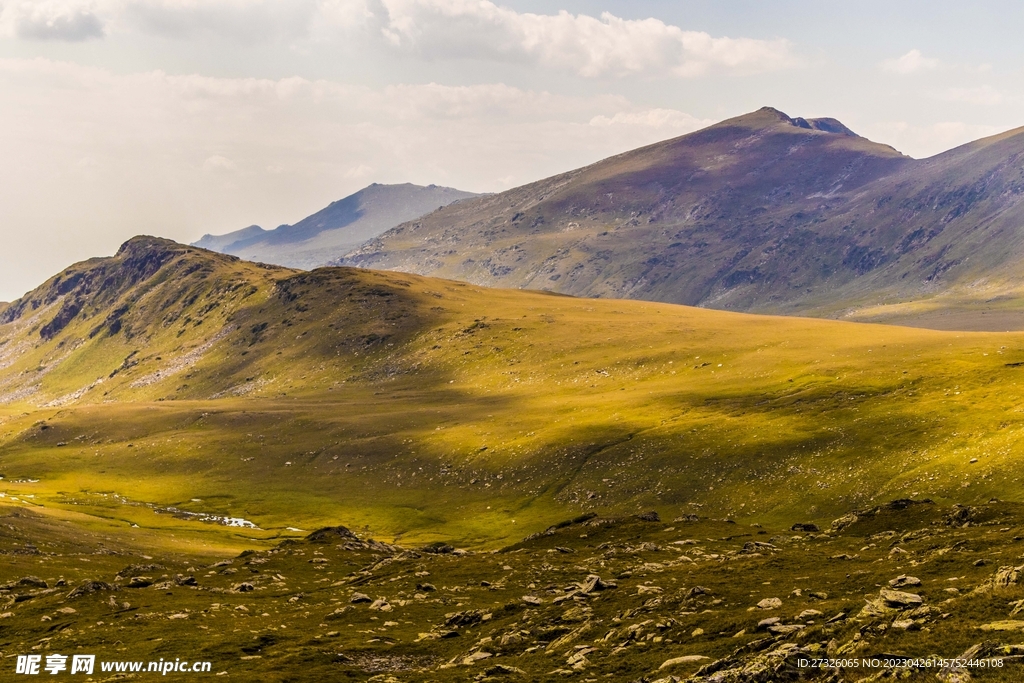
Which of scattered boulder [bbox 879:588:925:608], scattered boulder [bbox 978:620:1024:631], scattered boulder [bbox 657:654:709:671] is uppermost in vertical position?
scattered boulder [bbox 978:620:1024:631]

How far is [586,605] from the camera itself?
161ft

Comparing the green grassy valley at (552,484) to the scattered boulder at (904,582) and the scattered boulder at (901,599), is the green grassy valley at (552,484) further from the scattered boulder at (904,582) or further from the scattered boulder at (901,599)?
the scattered boulder at (904,582)

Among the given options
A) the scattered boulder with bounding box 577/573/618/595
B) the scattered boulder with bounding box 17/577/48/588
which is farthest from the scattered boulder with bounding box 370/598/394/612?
the scattered boulder with bounding box 17/577/48/588

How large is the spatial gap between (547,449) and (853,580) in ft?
297

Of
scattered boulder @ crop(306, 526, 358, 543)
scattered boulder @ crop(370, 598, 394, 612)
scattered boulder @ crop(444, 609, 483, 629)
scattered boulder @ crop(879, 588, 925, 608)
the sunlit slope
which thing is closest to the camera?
scattered boulder @ crop(879, 588, 925, 608)

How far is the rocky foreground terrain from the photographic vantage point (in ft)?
105

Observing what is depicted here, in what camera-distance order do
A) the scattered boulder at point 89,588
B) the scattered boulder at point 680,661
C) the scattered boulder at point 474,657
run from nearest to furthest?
the scattered boulder at point 680,661 < the scattered boulder at point 474,657 < the scattered boulder at point 89,588

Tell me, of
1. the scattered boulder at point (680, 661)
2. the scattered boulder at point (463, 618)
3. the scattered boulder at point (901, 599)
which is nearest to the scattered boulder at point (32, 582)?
the scattered boulder at point (463, 618)

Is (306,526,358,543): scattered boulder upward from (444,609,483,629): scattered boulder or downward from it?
downward

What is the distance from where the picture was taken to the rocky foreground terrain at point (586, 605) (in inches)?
1255

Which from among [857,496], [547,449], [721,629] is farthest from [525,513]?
[721,629]

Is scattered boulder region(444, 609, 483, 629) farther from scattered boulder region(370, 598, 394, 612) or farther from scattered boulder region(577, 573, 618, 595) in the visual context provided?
scattered boulder region(577, 573, 618, 595)

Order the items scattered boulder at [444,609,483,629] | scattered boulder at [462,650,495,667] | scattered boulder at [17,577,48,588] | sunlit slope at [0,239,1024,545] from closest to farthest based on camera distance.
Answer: scattered boulder at [462,650,495,667] → scattered boulder at [444,609,483,629] → scattered boulder at [17,577,48,588] → sunlit slope at [0,239,1024,545]

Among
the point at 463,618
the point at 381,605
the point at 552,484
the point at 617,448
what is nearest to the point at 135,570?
the point at 381,605
